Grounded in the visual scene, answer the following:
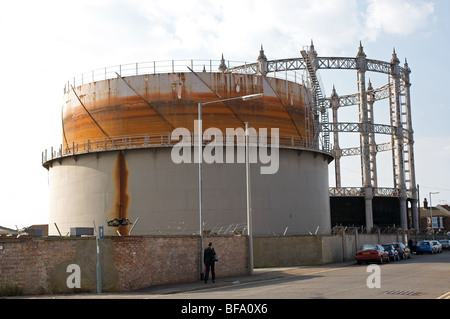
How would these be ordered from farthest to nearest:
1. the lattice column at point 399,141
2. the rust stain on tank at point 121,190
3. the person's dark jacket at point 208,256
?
the lattice column at point 399,141 < the rust stain on tank at point 121,190 < the person's dark jacket at point 208,256

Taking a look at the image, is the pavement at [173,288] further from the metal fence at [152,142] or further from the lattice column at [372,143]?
the lattice column at [372,143]

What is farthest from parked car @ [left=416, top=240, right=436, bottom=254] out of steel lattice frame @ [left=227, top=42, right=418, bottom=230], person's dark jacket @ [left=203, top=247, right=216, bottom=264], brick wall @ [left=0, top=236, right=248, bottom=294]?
brick wall @ [left=0, top=236, right=248, bottom=294]

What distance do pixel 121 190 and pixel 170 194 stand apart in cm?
352

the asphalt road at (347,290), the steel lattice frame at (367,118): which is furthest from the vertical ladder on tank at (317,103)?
the asphalt road at (347,290)

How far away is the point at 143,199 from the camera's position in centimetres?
3800

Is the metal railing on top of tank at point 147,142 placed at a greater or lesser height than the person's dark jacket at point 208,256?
greater

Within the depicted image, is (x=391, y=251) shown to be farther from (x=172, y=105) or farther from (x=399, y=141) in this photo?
(x=399, y=141)

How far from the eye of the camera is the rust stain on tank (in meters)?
38.2

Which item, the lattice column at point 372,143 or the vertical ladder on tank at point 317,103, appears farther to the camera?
the lattice column at point 372,143

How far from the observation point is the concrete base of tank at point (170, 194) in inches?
1487
